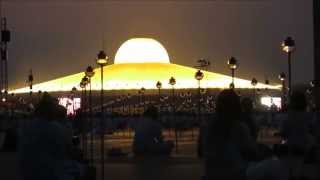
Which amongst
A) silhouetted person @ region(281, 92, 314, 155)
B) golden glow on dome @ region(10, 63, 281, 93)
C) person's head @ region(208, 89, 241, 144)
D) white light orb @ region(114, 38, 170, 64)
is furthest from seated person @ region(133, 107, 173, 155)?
white light orb @ region(114, 38, 170, 64)

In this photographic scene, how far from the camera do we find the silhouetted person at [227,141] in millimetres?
9945

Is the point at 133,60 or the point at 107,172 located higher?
the point at 133,60

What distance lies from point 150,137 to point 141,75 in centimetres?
2826

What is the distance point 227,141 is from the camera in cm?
1007

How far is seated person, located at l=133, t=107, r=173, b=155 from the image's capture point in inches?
800

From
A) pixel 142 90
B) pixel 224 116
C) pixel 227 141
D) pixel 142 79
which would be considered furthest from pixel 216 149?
pixel 142 79

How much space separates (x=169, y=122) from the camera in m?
42.2

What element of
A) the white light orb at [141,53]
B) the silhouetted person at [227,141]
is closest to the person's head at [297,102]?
the silhouetted person at [227,141]

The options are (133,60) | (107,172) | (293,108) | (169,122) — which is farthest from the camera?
(133,60)

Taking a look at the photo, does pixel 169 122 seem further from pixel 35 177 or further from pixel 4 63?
pixel 35 177

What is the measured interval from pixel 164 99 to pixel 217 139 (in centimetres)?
4967

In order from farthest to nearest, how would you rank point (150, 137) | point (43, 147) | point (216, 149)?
point (150, 137) < point (43, 147) < point (216, 149)

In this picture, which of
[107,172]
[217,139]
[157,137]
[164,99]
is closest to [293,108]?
[217,139]

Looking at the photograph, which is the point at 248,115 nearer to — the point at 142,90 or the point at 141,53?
the point at 142,90
